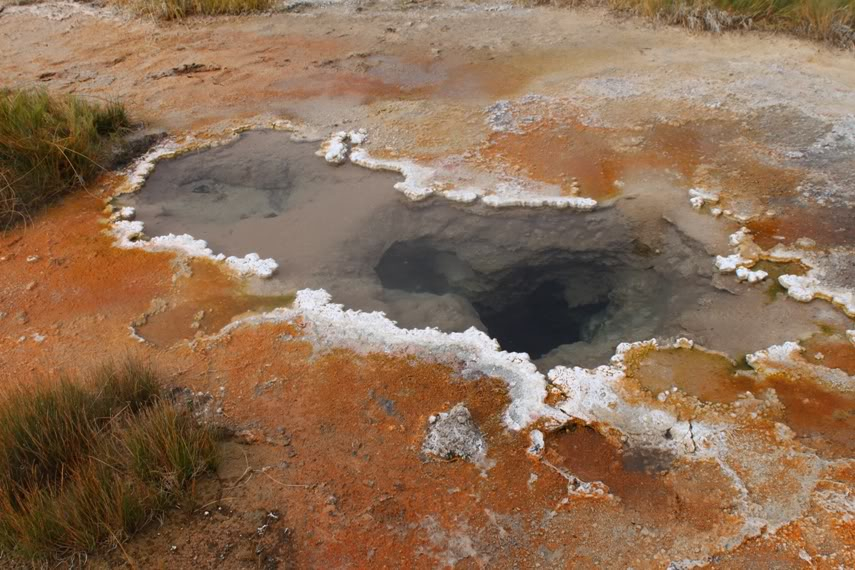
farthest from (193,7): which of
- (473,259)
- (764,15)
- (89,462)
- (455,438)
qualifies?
(455,438)

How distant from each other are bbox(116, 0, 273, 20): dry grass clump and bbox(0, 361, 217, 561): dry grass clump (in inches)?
256

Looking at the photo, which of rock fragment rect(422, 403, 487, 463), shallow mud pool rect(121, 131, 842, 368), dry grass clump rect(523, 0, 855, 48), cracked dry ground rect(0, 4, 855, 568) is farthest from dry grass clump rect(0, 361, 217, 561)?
dry grass clump rect(523, 0, 855, 48)

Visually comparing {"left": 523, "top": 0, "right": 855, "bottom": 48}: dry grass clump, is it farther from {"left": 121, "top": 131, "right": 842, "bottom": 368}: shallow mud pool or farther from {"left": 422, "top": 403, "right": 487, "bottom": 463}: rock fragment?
{"left": 422, "top": 403, "right": 487, "bottom": 463}: rock fragment

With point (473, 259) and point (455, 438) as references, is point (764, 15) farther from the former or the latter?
point (455, 438)

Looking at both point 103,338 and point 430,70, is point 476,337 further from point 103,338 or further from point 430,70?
point 430,70

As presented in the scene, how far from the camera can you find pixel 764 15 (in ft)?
22.2

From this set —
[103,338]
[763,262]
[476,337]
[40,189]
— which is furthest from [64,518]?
[763,262]

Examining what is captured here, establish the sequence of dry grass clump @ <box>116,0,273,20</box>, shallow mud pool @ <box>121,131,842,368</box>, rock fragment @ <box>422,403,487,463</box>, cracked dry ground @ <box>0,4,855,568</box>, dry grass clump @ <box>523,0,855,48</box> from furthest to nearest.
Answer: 1. dry grass clump @ <box>116,0,273,20</box>
2. dry grass clump @ <box>523,0,855,48</box>
3. shallow mud pool @ <box>121,131,842,368</box>
4. rock fragment @ <box>422,403,487,463</box>
5. cracked dry ground @ <box>0,4,855,568</box>

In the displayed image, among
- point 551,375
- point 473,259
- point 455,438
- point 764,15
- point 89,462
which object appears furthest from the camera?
point 764,15

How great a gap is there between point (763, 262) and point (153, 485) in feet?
11.5

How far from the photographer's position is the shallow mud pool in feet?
12.6

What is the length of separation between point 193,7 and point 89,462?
7189 millimetres

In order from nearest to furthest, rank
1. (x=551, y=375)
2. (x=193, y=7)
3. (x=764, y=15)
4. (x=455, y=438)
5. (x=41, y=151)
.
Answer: (x=455, y=438) < (x=551, y=375) < (x=41, y=151) < (x=764, y=15) < (x=193, y=7)

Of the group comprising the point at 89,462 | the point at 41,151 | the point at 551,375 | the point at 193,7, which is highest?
the point at 193,7
